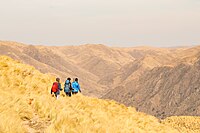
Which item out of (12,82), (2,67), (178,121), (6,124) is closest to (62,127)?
(6,124)

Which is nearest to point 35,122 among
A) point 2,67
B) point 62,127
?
point 62,127

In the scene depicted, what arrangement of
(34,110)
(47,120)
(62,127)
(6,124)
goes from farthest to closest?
(34,110) → (47,120) → (62,127) → (6,124)

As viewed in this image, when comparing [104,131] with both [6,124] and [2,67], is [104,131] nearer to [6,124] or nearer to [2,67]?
[6,124]

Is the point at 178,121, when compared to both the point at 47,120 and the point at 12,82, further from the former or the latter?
the point at 47,120

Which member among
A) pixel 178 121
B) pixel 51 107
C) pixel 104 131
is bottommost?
pixel 178 121

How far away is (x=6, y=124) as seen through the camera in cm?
672

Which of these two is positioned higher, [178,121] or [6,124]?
[6,124]

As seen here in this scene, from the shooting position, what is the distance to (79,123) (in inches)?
371

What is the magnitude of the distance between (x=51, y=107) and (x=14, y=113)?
199 centimetres

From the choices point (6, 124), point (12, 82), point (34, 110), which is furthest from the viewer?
point (12, 82)

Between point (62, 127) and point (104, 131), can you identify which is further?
point (104, 131)

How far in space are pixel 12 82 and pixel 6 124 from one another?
1138 centimetres

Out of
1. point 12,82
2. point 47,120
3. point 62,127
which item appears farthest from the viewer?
point 12,82

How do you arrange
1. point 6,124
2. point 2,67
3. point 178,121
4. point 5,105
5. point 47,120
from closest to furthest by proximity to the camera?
point 6,124 < point 5,105 < point 47,120 < point 2,67 < point 178,121
